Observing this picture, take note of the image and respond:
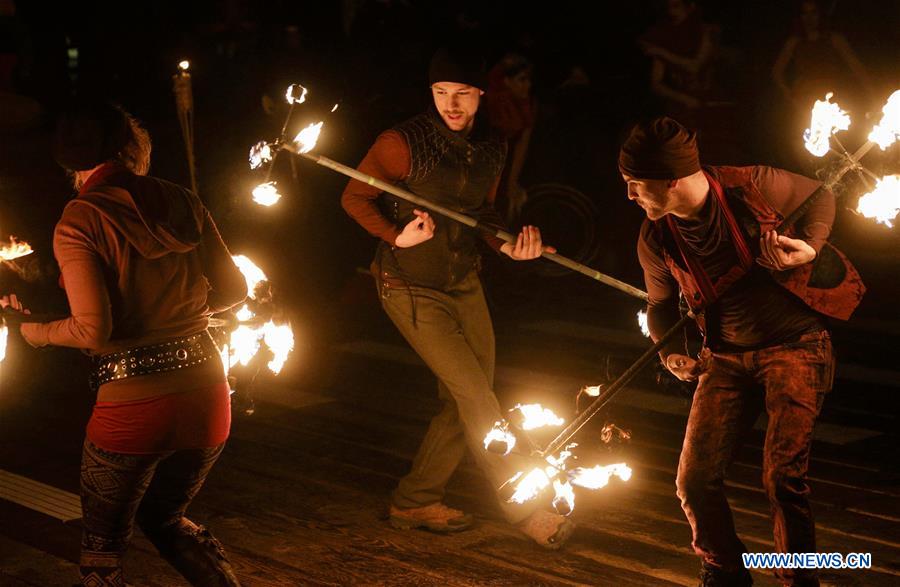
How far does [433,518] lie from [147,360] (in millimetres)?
2463

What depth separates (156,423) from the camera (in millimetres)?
3955

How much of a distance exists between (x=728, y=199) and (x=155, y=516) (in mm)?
2663

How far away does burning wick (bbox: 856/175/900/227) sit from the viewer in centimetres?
421

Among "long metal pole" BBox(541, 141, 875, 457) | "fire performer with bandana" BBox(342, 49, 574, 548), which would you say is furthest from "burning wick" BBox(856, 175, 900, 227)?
"fire performer with bandana" BBox(342, 49, 574, 548)

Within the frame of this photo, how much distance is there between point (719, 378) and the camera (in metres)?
4.68

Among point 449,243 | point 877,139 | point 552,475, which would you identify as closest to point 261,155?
point 449,243

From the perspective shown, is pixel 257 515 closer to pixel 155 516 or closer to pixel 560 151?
pixel 155 516

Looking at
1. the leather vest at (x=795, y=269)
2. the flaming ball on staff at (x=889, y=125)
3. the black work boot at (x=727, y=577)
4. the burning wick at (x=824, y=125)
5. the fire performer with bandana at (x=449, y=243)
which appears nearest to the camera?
the flaming ball on staff at (x=889, y=125)

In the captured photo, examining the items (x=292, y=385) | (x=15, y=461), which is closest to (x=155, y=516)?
(x=15, y=461)

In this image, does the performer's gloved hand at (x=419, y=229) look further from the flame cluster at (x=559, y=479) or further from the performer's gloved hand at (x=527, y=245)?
the flame cluster at (x=559, y=479)

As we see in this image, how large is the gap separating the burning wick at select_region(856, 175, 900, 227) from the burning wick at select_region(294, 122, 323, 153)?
8.33ft

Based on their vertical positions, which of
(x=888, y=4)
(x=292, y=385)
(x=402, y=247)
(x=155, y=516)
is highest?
(x=888, y=4)

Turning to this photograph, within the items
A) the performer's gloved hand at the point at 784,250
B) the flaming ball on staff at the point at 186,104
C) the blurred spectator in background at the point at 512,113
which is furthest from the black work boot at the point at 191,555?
the blurred spectator in background at the point at 512,113

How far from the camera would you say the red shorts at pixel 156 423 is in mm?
3930
